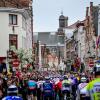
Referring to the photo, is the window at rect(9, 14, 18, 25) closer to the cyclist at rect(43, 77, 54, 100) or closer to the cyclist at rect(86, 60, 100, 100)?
the cyclist at rect(43, 77, 54, 100)

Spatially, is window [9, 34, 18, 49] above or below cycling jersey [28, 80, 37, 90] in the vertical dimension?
above

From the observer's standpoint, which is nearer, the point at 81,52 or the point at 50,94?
the point at 50,94

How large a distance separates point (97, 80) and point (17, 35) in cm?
5493

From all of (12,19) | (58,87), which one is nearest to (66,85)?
(58,87)

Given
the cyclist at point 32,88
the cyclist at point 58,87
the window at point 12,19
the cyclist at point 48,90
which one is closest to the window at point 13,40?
the window at point 12,19

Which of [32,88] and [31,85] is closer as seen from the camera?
[31,85]

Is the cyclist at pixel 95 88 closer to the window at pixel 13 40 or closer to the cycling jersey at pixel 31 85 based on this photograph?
the cycling jersey at pixel 31 85

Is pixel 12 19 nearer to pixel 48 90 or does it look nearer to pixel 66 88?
pixel 48 90

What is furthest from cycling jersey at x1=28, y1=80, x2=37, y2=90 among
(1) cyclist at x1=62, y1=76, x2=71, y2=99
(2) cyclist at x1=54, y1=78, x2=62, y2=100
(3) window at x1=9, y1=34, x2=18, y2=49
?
(3) window at x1=9, y1=34, x2=18, y2=49

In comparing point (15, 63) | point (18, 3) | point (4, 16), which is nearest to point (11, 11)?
point (4, 16)

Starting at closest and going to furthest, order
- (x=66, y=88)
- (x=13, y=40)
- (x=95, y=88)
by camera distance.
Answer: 1. (x=95, y=88)
2. (x=66, y=88)
3. (x=13, y=40)

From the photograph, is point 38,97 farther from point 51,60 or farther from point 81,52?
point 51,60

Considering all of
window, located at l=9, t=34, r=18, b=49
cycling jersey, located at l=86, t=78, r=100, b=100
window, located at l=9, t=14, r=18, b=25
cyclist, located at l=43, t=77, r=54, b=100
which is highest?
window, located at l=9, t=14, r=18, b=25

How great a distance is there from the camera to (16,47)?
67.5 metres
